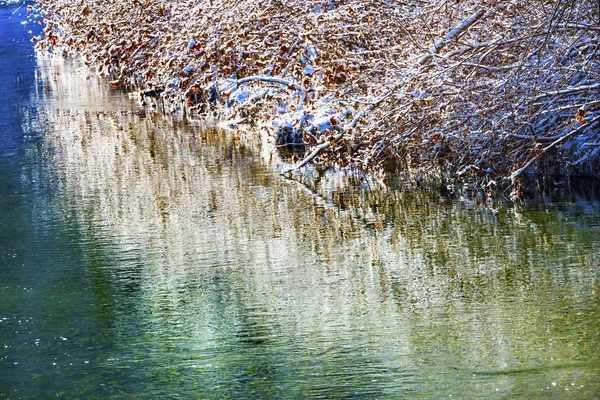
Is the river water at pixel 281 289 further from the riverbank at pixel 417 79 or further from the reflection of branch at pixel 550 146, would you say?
the riverbank at pixel 417 79

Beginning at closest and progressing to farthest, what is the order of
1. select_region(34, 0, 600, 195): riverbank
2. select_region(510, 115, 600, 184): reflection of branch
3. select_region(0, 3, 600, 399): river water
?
select_region(0, 3, 600, 399): river water < select_region(510, 115, 600, 184): reflection of branch < select_region(34, 0, 600, 195): riverbank

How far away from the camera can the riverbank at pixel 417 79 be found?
10.5 m

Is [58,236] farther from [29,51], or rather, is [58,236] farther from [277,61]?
[29,51]

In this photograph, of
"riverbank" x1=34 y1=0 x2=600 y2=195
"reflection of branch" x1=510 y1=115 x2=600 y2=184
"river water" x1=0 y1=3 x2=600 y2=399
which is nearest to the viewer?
"river water" x1=0 y1=3 x2=600 y2=399

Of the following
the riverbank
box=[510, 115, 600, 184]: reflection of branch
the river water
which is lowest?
the river water

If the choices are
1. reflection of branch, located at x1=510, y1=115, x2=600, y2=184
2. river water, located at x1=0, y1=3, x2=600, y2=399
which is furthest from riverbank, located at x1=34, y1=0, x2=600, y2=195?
river water, located at x1=0, y1=3, x2=600, y2=399

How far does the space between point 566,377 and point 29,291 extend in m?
4.44

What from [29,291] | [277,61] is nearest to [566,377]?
[29,291]

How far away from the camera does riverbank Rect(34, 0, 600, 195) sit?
10453mm

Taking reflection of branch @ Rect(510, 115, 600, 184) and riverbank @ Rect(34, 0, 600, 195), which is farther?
riverbank @ Rect(34, 0, 600, 195)

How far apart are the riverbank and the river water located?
27.1 inches

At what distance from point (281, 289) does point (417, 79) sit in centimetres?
394

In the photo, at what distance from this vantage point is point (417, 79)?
11000 mm

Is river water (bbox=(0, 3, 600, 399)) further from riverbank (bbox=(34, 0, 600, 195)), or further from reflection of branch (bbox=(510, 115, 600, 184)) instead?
riverbank (bbox=(34, 0, 600, 195))
